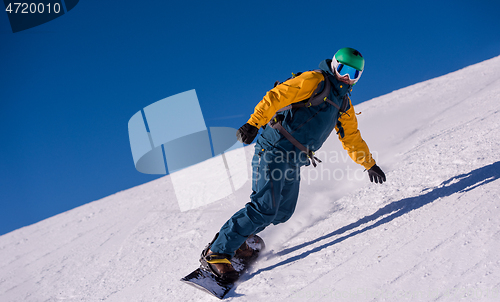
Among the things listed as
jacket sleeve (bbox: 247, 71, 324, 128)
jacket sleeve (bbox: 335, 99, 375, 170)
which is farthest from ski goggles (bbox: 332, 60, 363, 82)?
jacket sleeve (bbox: 335, 99, 375, 170)

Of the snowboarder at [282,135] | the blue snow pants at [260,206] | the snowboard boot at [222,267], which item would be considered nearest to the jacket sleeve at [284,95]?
the snowboarder at [282,135]

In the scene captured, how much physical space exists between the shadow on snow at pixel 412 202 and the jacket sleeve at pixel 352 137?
0.61 m

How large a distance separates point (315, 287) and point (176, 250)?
2348mm

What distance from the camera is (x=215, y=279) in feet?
8.74

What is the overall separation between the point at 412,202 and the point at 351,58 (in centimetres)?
172

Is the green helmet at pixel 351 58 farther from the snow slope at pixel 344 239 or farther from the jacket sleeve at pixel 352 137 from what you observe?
the snow slope at pixel 344 239

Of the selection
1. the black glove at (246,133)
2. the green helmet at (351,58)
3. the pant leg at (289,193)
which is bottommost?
the pant leg at (289,193)

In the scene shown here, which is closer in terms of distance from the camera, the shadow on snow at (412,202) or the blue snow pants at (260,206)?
the blue snow pants at (260,206)

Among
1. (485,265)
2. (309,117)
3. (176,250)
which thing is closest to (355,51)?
(309,117)

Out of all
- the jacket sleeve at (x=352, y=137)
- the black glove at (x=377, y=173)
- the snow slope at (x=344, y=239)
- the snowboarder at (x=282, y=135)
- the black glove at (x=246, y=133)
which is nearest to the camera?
the snow slope at (x=344, y=239)

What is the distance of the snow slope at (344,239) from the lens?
81.5 inches

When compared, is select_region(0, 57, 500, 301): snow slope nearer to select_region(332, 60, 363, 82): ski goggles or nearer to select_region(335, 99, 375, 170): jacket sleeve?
select_region(335, 99, 375, 170): jacket sleeve

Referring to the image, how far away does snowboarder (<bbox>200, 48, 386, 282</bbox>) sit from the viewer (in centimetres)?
265

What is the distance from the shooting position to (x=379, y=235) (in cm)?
268
